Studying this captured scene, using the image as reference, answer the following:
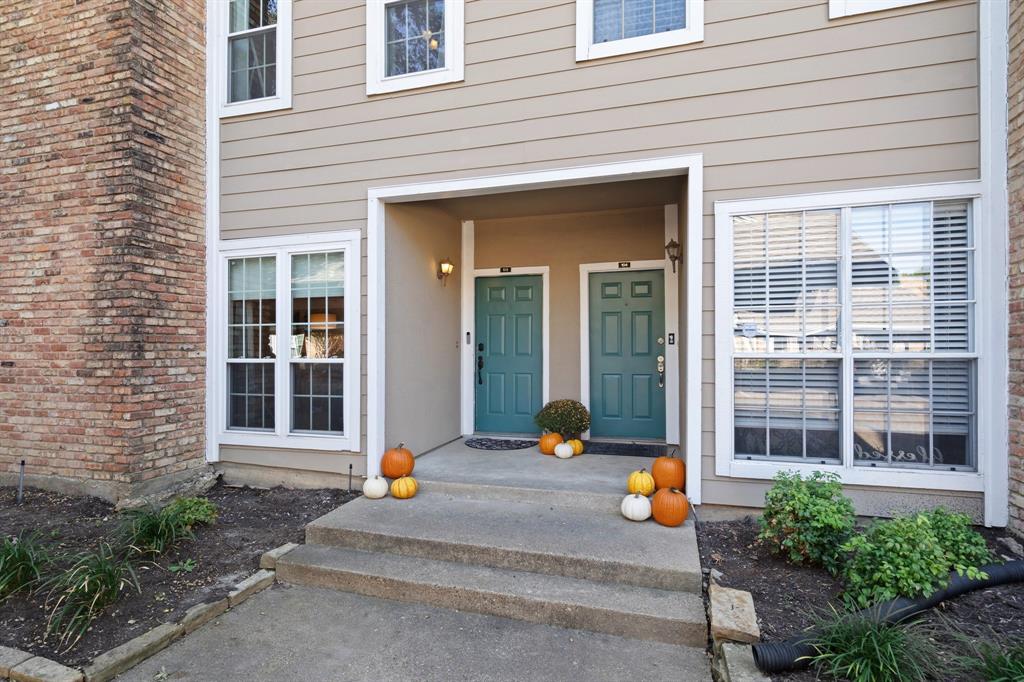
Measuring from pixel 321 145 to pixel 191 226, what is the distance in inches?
55.2

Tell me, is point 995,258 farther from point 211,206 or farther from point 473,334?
point 211,206

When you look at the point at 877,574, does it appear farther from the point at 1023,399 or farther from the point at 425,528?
the point at 425,528

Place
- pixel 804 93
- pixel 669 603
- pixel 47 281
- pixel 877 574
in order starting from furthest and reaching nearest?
pixel 47 281
pixel 804 93
pixel 669 603
pixel 877 574

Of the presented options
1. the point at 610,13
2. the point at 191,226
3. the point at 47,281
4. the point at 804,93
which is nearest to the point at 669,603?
the point at 804,93

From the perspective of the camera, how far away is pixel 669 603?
2816mm

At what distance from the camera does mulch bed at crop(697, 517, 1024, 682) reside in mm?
2490

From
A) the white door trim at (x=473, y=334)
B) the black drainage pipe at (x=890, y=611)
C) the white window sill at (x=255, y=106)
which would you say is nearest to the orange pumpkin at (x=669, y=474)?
the black drainage pipe at (x=890, y=611)

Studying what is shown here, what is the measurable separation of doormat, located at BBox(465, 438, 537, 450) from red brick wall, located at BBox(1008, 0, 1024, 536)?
370cm

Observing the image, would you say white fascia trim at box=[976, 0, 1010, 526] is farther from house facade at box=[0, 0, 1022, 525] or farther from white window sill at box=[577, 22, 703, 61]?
white window sill at box=[577, 22, 703, 61]

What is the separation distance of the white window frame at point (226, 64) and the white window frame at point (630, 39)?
8.56 feet

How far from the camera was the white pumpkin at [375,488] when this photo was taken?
4203 mm

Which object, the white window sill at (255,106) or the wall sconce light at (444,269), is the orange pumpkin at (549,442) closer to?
the wall sconce light at (444,269)

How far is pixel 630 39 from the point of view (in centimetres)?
398

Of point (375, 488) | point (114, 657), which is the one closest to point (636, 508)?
point (375, 488)
